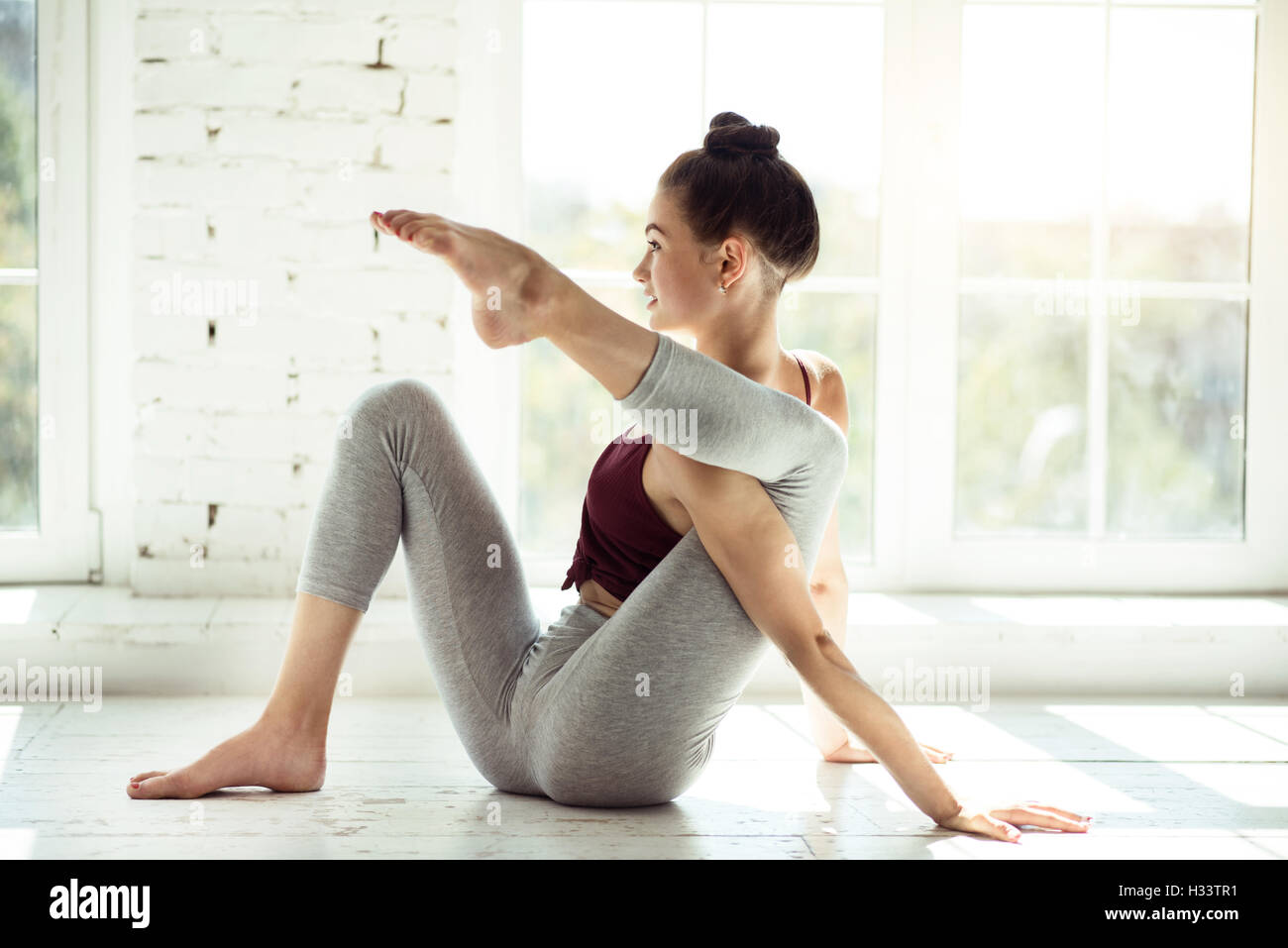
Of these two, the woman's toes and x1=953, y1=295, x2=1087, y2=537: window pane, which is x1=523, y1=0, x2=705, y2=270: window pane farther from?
the woman's toes

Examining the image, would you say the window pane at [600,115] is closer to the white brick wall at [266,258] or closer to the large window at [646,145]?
the large window at [646,145]

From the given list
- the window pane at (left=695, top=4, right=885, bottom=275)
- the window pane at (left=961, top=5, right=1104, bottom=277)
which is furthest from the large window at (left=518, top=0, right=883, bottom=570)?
the window pane at (left=961, top=5, right=1104, bottom=277)

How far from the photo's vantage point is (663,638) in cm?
163

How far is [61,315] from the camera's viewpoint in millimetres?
2896

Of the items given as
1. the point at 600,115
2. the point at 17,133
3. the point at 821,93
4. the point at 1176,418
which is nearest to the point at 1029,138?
the point at 821,93

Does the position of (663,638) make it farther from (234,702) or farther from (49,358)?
(49,358)

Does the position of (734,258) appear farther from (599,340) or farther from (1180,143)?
(1180,143)

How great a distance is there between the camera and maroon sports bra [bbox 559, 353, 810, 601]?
1.70m

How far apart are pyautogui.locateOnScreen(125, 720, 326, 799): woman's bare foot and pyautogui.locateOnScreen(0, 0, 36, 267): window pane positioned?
5.35 ft

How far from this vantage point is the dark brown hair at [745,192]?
5.50ft

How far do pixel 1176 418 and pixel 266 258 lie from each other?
2220 millimetres

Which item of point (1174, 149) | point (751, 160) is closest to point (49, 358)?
point (751, 160)

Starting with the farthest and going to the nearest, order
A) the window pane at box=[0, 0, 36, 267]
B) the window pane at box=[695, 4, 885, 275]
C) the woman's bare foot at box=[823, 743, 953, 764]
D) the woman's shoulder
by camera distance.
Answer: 1. the window pane at box=[695, 4, 885, 275]
2. the window pane at box=[0, 0, 36, 267]
3. the woman's bare foot at box=[823, 743, 953, 764]
4. the woman's shoulder

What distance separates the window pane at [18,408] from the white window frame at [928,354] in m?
1.01
